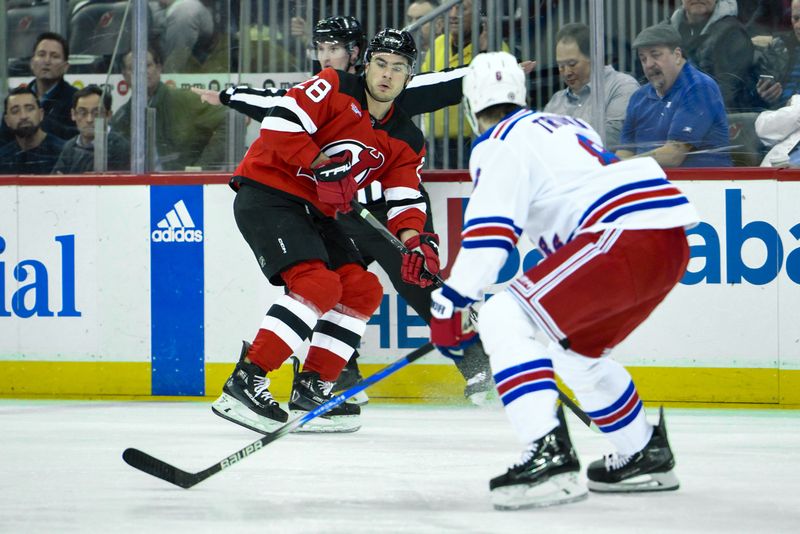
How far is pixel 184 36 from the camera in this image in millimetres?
5078

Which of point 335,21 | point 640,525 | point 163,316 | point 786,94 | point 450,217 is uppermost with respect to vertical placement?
point 335,21

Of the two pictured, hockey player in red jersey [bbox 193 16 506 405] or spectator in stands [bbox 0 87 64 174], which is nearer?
hockey player in red jersey [bbox 193 16 506 405]

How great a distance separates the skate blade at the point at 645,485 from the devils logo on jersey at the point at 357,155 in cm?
155

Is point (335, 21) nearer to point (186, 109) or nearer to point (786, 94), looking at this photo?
point (186, 109)

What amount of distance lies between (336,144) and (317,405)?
849 millimetres

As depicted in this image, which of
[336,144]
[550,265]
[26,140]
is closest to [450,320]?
[550,265]

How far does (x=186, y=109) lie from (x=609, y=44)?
1.68 m

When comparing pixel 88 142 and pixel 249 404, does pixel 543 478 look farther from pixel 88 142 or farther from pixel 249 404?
pixel 88 142

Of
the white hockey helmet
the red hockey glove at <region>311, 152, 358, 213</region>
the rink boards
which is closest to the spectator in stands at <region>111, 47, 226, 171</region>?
the rink boards

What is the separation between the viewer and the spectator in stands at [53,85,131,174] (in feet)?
16.8

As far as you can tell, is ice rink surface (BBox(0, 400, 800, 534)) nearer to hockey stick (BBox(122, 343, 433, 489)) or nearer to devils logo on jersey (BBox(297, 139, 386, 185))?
hockey stick (BBox(122, 343, 433, 489))

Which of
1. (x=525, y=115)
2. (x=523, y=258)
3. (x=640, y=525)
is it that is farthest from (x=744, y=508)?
(x=523, y=258)

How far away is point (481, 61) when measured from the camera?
2939mm

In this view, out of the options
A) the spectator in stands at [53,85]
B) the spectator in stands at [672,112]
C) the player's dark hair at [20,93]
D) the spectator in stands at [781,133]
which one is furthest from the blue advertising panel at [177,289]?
→ the spectator in stands at [781,133]
